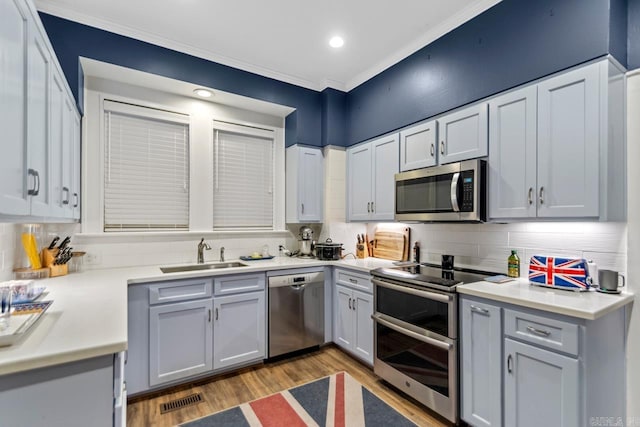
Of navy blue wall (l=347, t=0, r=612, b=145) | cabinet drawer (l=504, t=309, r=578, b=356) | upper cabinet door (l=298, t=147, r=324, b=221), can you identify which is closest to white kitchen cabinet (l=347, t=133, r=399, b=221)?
navy blue wall (l=347, t=0, r=612, b=145)

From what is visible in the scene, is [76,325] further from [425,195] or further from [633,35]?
[633,35]

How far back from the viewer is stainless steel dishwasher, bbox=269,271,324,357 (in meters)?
2.93

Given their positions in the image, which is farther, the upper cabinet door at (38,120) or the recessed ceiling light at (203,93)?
the recessed ceiling light at (203,93)

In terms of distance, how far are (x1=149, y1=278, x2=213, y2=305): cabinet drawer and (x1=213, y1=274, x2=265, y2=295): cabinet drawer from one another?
2.9 inches

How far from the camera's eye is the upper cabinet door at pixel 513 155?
6.40 feet

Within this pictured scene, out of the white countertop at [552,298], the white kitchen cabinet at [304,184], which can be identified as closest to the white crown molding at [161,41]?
the white kitchen cabinet at [304,184]

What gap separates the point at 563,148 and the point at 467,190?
0.58 m

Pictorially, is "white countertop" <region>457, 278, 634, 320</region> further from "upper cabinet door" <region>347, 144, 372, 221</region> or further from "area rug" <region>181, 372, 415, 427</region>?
"upper cabinet door" <region>347, 144, 372, 221</region>

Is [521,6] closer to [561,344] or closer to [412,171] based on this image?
[412,171]

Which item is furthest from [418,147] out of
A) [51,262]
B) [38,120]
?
[51,262]

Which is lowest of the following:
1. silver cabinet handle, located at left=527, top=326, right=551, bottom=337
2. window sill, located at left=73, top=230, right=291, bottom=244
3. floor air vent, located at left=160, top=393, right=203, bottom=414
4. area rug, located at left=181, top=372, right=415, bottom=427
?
floor air vent, located at left=160, top=393, right=203, bottom=414

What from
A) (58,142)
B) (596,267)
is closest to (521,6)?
(596,267)

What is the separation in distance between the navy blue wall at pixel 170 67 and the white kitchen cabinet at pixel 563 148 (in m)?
2.05

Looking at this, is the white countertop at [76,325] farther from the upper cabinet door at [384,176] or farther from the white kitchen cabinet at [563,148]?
the white kitchen cabinet at [563,148]
